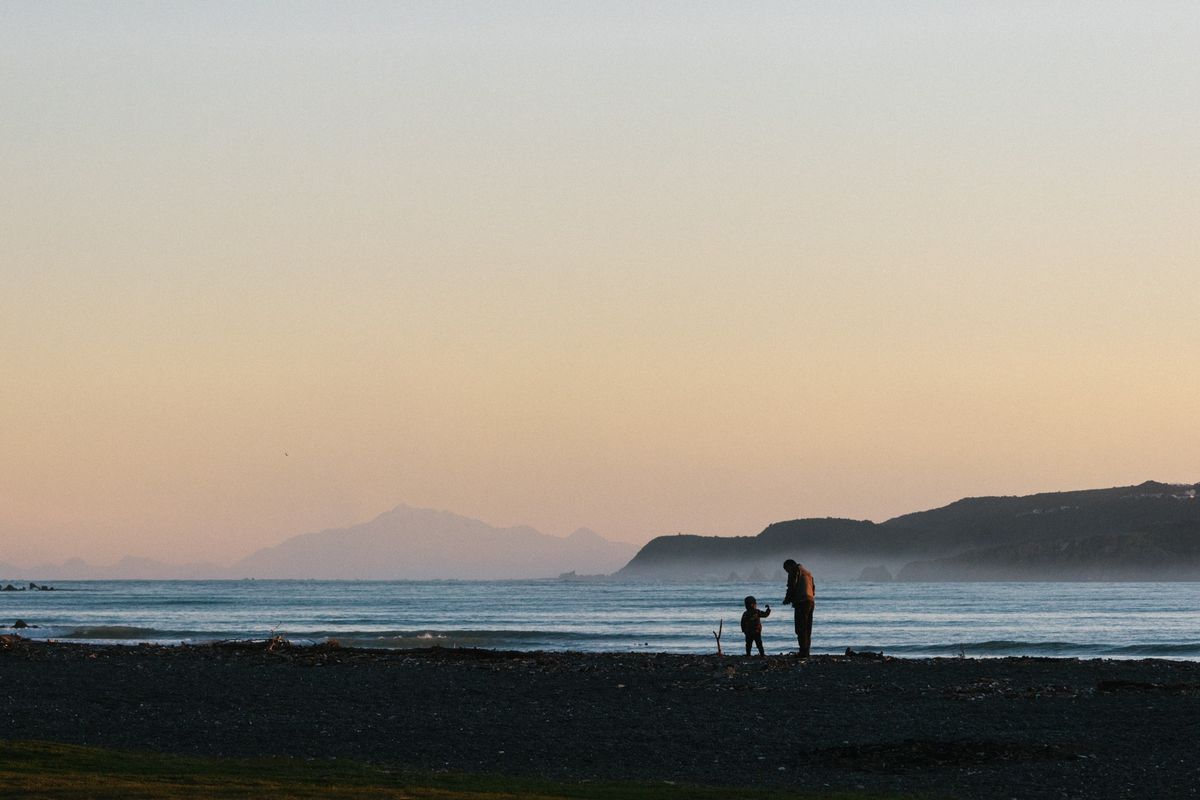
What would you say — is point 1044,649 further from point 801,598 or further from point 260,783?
point 260,783

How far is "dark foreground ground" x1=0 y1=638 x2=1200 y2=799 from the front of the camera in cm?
1522

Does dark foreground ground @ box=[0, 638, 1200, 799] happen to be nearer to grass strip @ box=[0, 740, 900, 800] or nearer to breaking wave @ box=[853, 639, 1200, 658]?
grass strip @ box=[0, 740, 900, 800]

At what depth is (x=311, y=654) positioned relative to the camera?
32.7 metres

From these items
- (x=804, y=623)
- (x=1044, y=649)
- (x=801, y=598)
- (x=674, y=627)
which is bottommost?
(x=1044, y=649)

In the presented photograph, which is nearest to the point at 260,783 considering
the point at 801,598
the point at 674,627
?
the point at 801,598

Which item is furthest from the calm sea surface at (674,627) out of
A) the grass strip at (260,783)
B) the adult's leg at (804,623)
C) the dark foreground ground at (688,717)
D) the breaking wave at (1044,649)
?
the grass strip at (260,783)

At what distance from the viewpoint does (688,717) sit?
19797 mm

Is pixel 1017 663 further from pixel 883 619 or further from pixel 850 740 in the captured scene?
pixel 883 619

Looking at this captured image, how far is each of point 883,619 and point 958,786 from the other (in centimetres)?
5322

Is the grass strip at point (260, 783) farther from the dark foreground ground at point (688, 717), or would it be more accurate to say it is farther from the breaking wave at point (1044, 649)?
→ the breaking wave at point (1044, 649)

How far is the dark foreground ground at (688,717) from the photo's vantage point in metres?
15.2

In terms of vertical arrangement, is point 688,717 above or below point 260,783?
below

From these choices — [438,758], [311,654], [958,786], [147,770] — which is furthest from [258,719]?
[311,654]

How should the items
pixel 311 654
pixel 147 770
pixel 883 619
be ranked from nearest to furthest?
1. pixel 147 770
2. pixel 311 654
3. pixel 883 619
